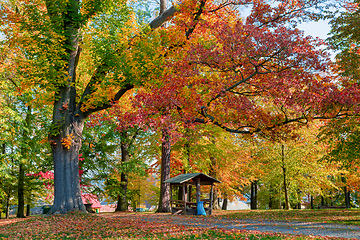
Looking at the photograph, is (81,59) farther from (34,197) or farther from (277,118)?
(34,197)

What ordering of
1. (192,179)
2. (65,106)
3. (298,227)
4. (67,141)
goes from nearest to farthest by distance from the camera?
(298,227) < (67,141) < (65,106) < (192,179)

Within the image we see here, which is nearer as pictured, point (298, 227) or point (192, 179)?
point (298, 227)

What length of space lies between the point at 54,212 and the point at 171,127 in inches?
251

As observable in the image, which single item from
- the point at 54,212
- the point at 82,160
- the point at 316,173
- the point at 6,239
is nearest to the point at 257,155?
the point at 316,173

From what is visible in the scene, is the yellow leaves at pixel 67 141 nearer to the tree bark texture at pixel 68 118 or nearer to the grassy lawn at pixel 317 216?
the tree bark texture at pixel 68 118

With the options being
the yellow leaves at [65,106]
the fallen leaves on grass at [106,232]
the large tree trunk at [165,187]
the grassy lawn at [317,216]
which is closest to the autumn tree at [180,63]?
the yellow leaves at [65,106]

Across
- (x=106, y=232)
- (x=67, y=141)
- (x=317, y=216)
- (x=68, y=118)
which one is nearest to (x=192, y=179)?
(x=317, y=216)

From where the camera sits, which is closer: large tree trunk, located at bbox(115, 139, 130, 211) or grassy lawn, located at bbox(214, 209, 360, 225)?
grassy lawn, located at bbox(214, 209, 360, 225)

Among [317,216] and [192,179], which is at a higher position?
[192,179]

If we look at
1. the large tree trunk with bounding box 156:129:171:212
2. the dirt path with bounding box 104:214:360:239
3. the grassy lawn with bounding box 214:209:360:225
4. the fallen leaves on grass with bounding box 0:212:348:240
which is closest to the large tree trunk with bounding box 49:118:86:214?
the fallen leaves on grass with bounding box 0:212:348:240

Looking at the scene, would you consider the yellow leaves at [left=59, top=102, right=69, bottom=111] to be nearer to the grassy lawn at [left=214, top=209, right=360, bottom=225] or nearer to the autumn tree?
the autumn tree

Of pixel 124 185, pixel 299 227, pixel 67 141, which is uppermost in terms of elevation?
pixel 67 141

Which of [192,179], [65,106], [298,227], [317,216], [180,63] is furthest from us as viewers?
[192,179]

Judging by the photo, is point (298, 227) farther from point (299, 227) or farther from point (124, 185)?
point (124, 185)
